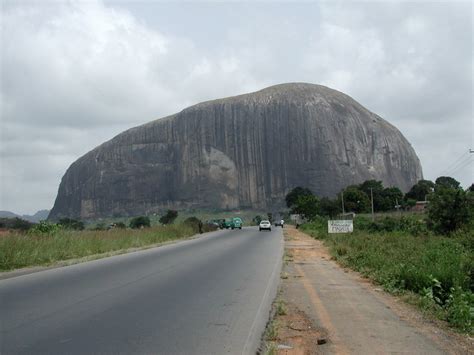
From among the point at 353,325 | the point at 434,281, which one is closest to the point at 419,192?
the point at 434,281

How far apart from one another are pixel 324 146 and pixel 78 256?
415ft

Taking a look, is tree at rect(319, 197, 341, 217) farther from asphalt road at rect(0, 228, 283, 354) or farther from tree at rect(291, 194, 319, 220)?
asphalt road at rect(0, 228, 283, 354)

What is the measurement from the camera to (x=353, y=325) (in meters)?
9.00

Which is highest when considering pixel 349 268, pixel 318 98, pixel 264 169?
pixel 318 98

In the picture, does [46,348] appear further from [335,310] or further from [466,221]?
[466,221]

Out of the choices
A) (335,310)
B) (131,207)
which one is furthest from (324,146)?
(335,310)

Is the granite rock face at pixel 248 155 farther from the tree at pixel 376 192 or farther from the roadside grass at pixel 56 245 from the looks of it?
the roadside grass at pixel 56 245

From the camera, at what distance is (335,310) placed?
10648 millimetres

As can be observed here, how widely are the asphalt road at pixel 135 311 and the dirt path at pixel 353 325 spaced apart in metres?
0.57

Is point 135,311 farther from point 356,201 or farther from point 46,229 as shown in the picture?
point 356,201

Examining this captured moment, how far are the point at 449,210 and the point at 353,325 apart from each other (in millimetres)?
29993

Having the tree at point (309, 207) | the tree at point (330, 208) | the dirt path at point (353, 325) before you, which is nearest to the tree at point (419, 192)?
the tree at point (330, 208)

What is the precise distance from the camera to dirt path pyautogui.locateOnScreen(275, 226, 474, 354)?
7.47 metres

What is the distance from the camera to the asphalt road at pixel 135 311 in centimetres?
724
